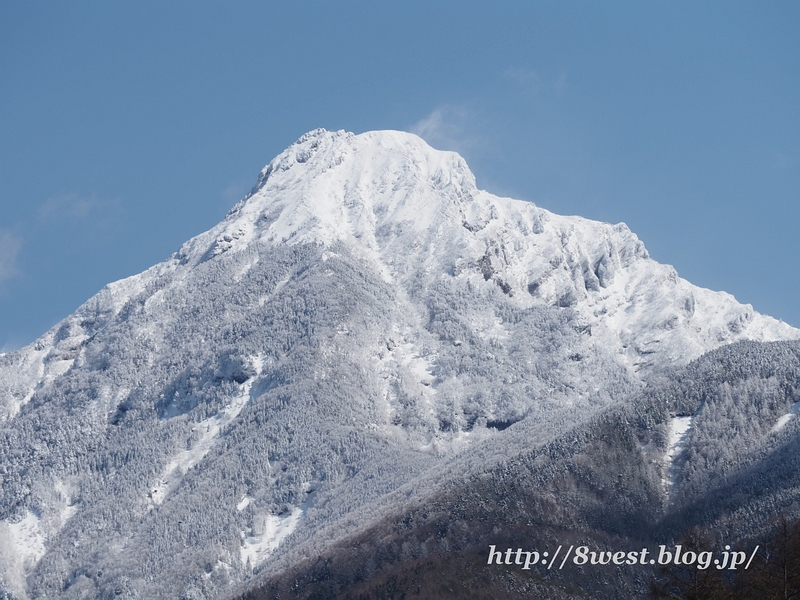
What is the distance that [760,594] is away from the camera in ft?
276

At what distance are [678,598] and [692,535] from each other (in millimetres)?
9186

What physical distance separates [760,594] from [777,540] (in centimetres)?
621

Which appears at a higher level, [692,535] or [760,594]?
[692,535]

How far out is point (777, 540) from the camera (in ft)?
263

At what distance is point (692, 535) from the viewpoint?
8488cm

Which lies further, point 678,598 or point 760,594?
point 760,594

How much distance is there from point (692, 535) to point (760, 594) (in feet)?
22.0

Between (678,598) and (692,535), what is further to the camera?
(692,535)

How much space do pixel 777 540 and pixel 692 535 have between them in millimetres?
6839

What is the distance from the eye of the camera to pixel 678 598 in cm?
7669
